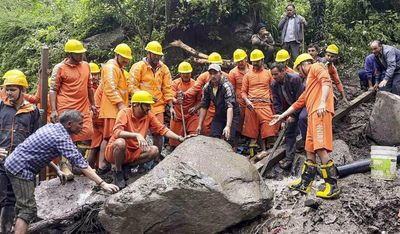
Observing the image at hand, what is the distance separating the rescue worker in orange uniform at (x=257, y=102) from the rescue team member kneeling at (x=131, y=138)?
→ 6.43ft

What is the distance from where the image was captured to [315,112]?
5656 millimetres

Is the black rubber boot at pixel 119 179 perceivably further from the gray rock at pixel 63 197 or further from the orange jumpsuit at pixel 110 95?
the orange jumpsuit at pixel 110 95

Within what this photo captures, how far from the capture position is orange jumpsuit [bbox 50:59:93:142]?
6.87 metres

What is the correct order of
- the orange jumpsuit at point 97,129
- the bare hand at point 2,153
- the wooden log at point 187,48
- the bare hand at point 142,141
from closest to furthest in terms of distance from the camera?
the bare hand at point 2,153, the bare hand at point 142,141, the orange jumpsuit at point 97,129, the wooden log at point 187,48

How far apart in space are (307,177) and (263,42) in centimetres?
516

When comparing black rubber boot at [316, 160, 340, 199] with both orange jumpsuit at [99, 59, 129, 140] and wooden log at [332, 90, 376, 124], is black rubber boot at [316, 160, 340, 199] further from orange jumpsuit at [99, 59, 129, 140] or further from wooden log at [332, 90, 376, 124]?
wooden log at [332, 90, 376, 124]

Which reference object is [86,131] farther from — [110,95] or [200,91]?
[200,91]

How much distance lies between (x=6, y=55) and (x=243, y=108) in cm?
894

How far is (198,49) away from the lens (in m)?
11.3

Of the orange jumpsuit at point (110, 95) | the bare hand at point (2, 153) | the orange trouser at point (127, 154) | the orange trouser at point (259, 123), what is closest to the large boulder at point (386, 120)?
the orange trouser at point (259, 123)

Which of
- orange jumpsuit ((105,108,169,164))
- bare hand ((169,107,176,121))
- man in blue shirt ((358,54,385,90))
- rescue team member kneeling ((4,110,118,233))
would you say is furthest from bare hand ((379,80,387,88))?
rescue team member kneeling ((4,110,118,233))

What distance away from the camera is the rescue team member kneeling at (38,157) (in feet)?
16.4

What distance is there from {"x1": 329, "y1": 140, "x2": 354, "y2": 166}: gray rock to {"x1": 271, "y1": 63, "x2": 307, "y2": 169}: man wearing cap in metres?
0.61

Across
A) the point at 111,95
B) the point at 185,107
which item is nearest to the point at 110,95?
the point at 111,95
